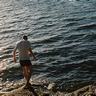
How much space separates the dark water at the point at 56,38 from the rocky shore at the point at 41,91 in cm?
107

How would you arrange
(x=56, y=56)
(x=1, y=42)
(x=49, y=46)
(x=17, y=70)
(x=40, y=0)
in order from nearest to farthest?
(x=17, y=70), (x=56, y=56), (x=49, y=46), (x=1, y=42), (x=40, y=0)

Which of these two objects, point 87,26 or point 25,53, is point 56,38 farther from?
point 25,53

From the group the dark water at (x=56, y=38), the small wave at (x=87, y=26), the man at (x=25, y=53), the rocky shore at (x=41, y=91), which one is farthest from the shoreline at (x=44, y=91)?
the small wave at (x=87, y=26)

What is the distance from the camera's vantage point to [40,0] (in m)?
53.2

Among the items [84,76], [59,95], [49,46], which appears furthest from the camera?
[49,46]

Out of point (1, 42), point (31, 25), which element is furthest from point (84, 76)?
point (31, 25)

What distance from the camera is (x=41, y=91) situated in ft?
58.1

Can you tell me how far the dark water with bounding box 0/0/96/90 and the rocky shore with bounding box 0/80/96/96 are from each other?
107 cm

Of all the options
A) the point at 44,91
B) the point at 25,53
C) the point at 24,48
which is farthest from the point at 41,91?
the point at 24,48

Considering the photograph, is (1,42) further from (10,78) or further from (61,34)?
(10,78)

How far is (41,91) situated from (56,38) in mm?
11791

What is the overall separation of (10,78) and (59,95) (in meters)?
4.67

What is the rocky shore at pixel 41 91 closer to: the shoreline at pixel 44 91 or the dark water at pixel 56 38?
the shoreline at pixel 44 91

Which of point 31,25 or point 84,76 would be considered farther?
point 31,25
